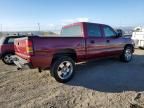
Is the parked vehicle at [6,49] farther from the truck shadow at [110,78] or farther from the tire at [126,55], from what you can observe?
the tire at [126,55]

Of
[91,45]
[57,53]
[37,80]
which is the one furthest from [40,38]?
[91,45]

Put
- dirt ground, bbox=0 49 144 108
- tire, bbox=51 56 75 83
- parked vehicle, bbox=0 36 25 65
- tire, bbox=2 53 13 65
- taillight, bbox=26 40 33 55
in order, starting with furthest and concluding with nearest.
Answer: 1. tire, bbox=2 53 13 65
2. parked vehicle, bbox=0 36 25 65
3. tire, bbox=51 56 75 83
4. taillight, bbox=26 40 33 55
5. dirt ground, bbox=0 49 144 108

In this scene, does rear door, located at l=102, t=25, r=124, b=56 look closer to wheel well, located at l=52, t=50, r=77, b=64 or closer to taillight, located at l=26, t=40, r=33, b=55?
wheel well, located at l=52, t=50, r=77, b=64

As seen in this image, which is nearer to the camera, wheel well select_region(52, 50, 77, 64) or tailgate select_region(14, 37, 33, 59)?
tailgate select_region(14, 37, 33, 59)

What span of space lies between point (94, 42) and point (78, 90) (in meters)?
2.15

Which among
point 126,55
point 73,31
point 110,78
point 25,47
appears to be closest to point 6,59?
point 73,31

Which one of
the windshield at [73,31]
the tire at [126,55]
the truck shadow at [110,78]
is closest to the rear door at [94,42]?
the windshield at [73,31]

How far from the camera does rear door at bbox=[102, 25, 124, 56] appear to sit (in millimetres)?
6961

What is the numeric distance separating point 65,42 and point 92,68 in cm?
232

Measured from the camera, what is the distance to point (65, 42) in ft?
17.3

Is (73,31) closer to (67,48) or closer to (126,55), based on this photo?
(67,48)

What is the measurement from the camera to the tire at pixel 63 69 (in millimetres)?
5141

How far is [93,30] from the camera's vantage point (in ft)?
20.8

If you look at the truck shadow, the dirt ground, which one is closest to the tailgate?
the dirt ground
